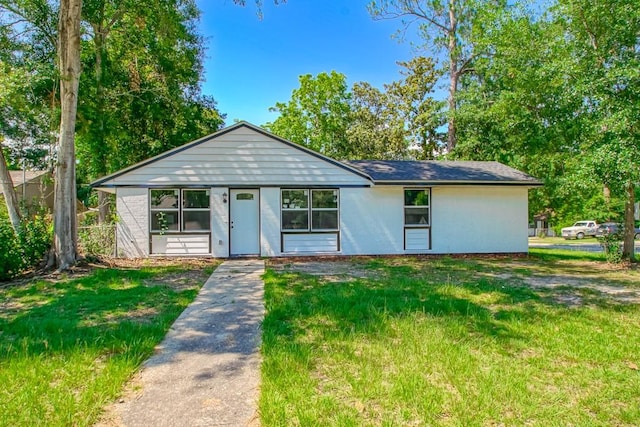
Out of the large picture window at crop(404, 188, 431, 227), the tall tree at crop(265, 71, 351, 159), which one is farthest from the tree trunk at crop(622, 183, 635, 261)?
the tall tree at crop(265, 71, 351, 159)

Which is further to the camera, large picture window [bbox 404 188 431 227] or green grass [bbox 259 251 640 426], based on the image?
large picture window [bbox 404 188 431 227]

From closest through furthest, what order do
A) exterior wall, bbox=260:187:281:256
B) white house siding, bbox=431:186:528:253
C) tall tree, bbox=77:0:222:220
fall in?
1. exterior wall, bbox=260:187:281:256
2. white house siding, bbox=431:186:528:253
3. tall tree, bbox=77:0:222:220

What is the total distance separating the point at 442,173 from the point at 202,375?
10926 mm

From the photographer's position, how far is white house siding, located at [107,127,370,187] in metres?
11.2

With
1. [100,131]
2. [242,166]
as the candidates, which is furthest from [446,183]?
[100,131]

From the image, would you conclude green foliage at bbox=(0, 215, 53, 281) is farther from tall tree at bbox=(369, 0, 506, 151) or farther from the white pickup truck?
the white pickup truck

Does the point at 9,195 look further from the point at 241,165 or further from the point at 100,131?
the point at 100,131

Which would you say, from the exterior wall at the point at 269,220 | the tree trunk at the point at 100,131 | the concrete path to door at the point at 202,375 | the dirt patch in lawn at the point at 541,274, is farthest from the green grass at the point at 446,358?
the tree trunk at the point at 100,131

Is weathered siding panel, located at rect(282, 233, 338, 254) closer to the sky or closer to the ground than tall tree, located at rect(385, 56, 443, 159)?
closer to the ground

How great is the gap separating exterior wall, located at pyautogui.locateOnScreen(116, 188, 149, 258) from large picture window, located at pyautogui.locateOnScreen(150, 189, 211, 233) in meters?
0.24

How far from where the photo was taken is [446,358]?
11.9 ft

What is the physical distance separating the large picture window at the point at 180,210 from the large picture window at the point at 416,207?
6.41 meters

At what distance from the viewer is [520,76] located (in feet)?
38.4

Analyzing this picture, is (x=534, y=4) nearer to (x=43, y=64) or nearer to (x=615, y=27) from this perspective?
(x=615, y=27)
